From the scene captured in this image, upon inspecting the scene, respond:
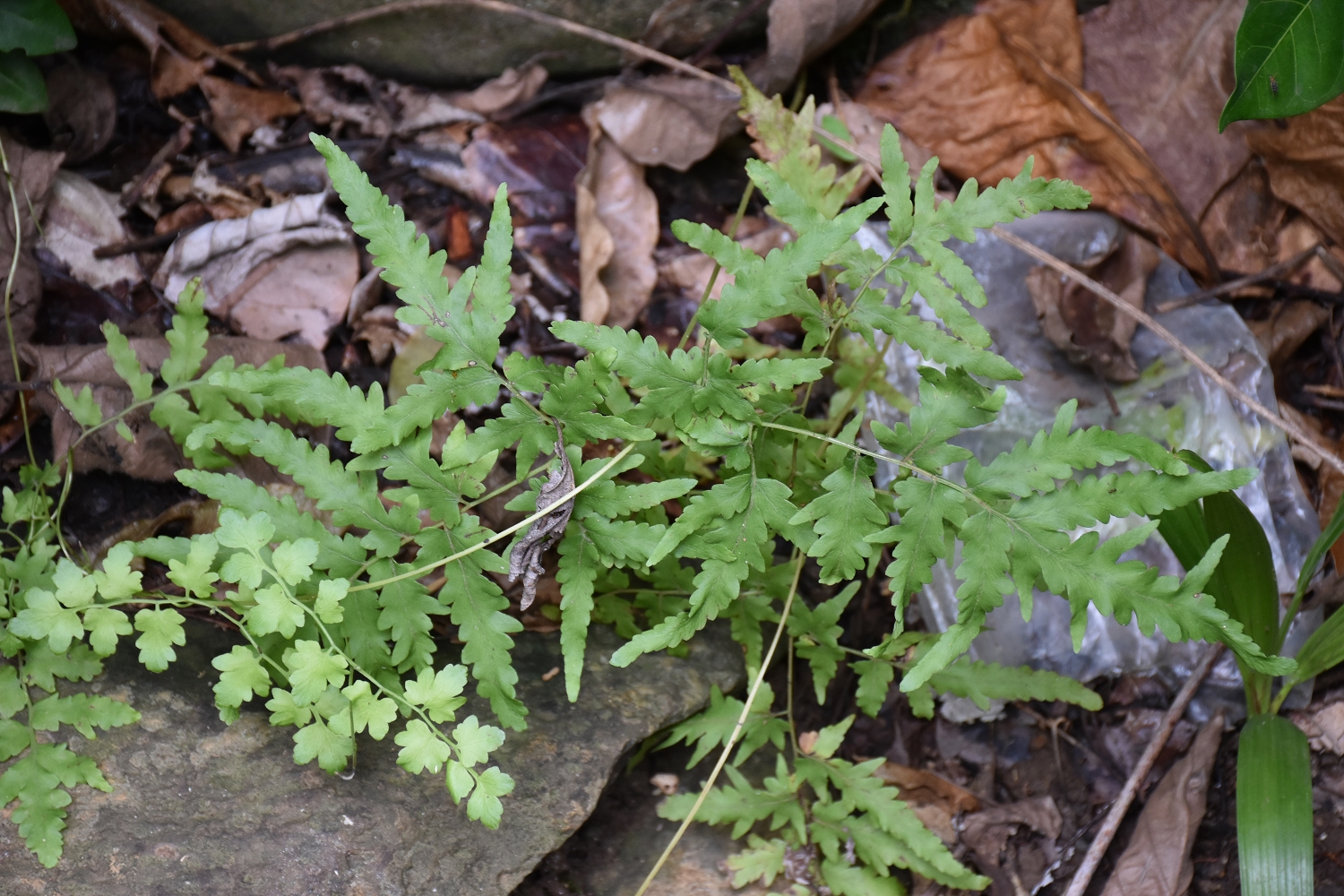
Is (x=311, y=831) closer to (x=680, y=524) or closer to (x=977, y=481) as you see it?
(x=680, y=524)

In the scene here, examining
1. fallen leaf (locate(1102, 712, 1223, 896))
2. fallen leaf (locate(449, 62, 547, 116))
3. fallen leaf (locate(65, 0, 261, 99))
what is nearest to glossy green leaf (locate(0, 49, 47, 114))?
fallen leaf (locate(65, 0, 261, 99))

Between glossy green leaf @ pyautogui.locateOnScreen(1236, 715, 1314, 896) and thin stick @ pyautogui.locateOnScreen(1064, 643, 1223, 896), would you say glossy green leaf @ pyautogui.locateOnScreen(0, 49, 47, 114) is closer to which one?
thin stick @ pyautogui.locateOnScreen(1064, 643, 1223, 896)

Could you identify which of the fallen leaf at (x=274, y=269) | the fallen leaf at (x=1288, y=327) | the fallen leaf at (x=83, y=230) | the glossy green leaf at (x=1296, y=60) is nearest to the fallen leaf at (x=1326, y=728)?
the fallen leaf at (x=1288, y=327)

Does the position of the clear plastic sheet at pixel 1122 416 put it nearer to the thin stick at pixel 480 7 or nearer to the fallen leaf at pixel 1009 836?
the fallen leaf at pixel 1009 836

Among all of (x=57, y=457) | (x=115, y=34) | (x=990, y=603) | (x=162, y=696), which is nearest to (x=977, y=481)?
(x=990, y=603)

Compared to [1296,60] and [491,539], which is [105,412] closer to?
Answer: [491,539]
